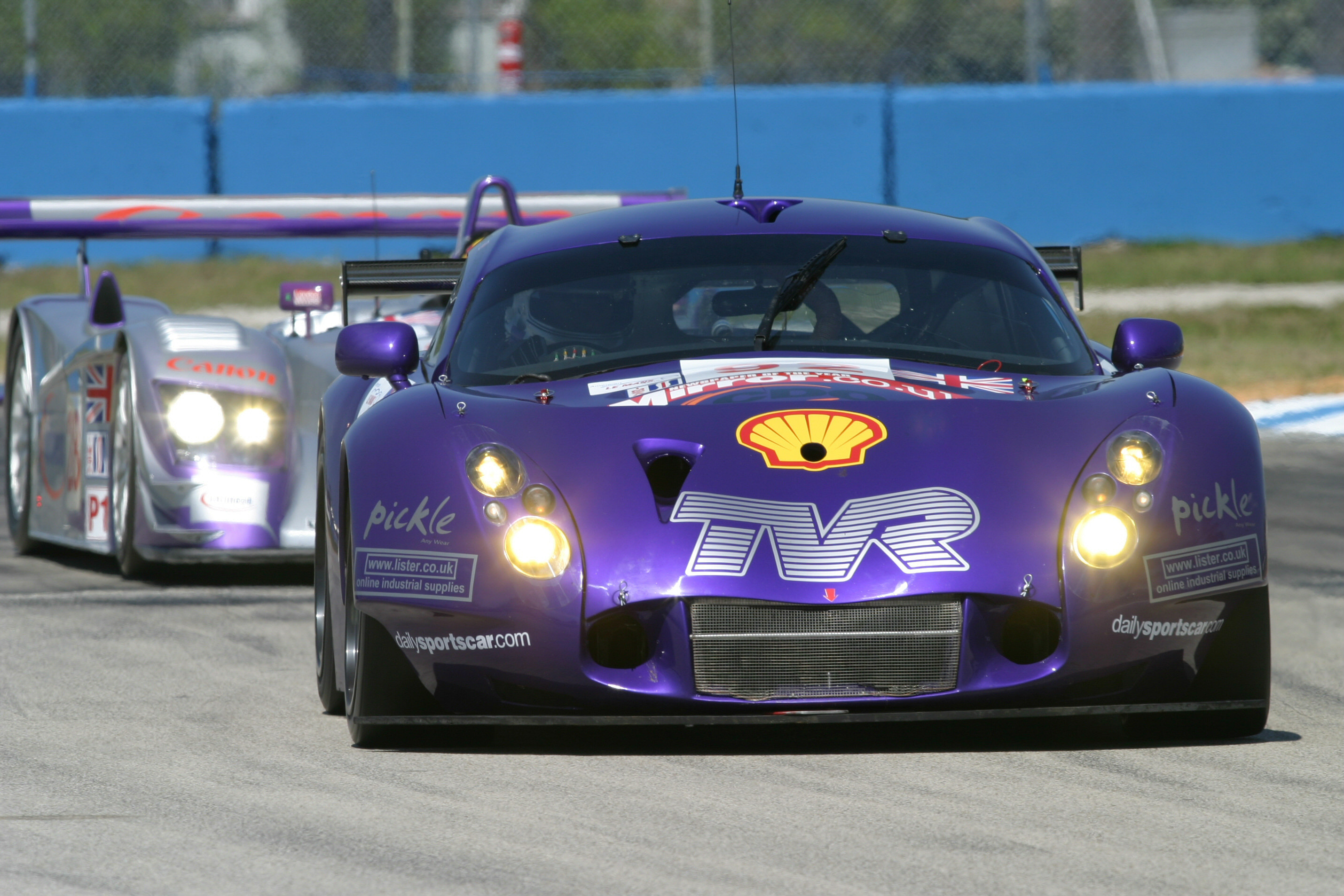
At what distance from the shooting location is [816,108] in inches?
798

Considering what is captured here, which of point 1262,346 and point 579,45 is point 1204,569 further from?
point 579,45

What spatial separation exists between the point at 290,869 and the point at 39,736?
1432mm

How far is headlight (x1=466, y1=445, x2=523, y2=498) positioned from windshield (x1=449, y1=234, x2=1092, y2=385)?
1.88ft

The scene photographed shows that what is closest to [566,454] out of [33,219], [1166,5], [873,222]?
[873,222]

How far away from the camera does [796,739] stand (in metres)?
4.43

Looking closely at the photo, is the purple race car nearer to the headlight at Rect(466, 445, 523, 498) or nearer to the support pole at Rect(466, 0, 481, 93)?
the headlight at Rect(466, 445, 523, 498)

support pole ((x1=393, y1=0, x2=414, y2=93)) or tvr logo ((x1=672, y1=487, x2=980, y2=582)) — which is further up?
support pole ((x1=393, y1=0, x2=414, y2=93))

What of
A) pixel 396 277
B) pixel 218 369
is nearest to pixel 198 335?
pixel 218 369

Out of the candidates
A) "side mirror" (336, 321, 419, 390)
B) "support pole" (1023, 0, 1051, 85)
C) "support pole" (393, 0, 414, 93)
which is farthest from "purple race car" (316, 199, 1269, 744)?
"support pole" (393, 0, 414, 93)

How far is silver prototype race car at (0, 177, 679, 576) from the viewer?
7027mm

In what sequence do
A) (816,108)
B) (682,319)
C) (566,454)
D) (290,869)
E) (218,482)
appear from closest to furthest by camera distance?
(290,869) < (566,454) < (682,319) < (218,482) < (816,108)

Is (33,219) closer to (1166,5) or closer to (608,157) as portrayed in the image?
(608,157)

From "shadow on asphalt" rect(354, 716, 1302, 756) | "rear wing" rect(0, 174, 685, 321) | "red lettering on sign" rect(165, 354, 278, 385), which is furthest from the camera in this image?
"rear wing" rect(0, 174, 685, 321)

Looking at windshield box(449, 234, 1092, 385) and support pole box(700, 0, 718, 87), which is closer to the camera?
windshield box(449, 234, 1092, 385)
